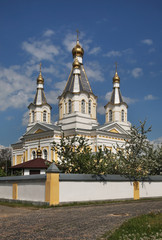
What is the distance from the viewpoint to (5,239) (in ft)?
22.9

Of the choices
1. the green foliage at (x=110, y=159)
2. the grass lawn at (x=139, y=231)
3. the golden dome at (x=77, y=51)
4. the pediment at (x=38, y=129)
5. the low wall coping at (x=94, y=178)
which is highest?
the golden dome at (x=77, y=51)

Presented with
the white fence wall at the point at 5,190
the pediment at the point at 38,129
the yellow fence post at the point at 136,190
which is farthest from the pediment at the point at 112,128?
the white fence wall at the point at 5,190

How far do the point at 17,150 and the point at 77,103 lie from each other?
13277mm

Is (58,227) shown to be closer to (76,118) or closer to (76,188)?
(76,188)

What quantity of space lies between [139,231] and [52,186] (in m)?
7.11

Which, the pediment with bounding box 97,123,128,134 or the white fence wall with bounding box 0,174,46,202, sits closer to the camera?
the white fence wall with bounding box 0,174,46,202

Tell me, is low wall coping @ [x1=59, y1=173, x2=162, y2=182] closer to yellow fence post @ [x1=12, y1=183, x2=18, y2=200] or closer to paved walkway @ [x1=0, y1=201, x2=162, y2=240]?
yellow fence post @ [x1=12, y1=183, x2=18, y2=200]

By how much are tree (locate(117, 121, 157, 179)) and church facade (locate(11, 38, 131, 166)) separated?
15.5 metres

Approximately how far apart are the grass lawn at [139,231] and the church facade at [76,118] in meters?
28.6

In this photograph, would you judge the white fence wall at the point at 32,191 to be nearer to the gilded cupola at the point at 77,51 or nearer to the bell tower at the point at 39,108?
the bell tower at the point at 39,108

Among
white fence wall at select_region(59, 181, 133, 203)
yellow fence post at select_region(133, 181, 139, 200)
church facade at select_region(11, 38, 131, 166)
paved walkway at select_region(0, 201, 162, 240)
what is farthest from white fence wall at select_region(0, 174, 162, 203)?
church facade at select_region(11, 38, 131, 166)

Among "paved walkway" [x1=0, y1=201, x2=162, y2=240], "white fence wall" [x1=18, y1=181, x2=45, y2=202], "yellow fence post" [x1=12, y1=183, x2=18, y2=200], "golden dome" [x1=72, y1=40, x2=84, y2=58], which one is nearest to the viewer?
"paved walkway" [x1=0, y1=201, x2=162, y2=240]

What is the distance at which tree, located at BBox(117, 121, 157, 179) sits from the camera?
1869 cm

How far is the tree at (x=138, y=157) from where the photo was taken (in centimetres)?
1869
